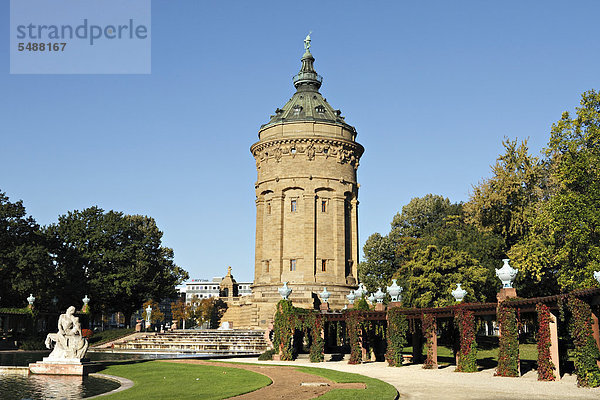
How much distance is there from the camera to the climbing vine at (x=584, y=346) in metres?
20.8

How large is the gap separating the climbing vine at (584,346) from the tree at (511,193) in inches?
1002

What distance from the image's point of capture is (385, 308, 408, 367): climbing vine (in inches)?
1253

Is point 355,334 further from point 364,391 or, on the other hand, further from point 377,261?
point 377,261

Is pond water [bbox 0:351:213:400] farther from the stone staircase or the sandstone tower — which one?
the sandstone tower

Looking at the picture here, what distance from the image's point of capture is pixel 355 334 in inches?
1346

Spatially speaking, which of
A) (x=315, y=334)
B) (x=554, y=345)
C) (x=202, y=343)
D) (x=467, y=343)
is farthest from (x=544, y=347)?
(x=202, y=343)

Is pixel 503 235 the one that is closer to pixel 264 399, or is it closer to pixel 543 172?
pixel 543 172

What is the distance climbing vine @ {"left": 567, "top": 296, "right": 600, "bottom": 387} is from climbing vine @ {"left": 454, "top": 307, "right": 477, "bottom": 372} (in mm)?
6550

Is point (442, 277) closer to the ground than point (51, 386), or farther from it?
farther from it

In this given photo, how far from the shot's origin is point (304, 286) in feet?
200

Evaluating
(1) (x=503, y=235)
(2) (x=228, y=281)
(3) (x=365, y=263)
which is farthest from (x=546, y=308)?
(2) (x=228, y=281)

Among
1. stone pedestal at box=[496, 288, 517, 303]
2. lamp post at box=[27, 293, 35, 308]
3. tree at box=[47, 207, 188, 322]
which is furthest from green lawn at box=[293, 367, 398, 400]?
tree at box=[47, 207, 188, 322]

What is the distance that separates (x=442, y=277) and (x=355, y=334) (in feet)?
46.0

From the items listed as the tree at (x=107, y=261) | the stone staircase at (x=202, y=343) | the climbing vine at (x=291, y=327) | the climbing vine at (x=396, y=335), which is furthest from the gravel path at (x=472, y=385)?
the tree at (x=107, y=261)
